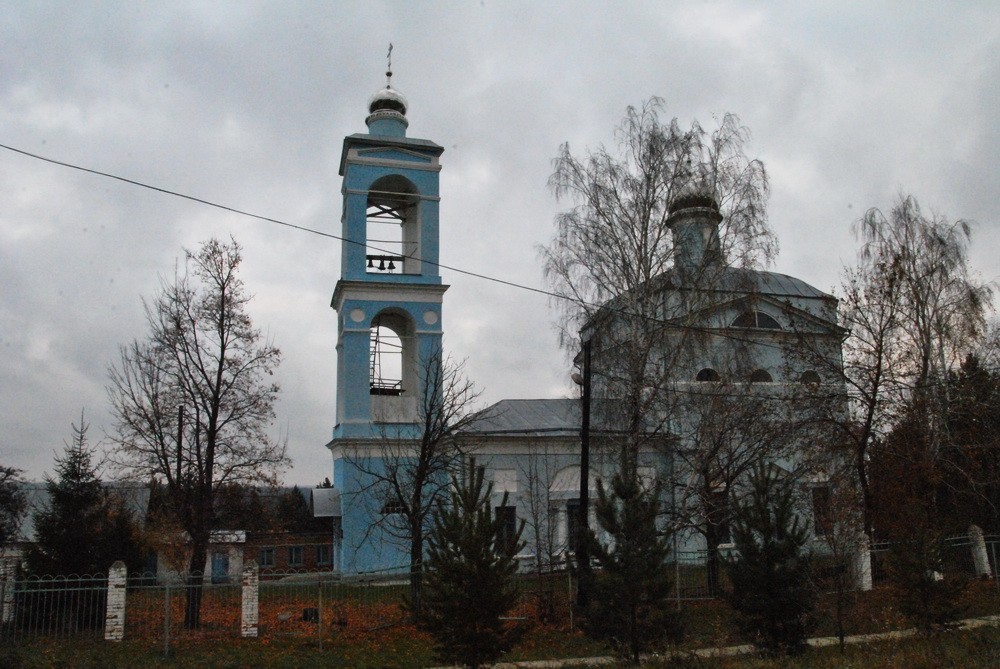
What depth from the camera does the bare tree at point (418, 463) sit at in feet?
64.8

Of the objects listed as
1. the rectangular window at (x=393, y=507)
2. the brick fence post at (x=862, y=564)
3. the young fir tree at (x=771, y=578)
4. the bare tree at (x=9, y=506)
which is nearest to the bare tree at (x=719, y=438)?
the brick fence post at (x=862, y=564)

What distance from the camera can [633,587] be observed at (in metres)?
11.9

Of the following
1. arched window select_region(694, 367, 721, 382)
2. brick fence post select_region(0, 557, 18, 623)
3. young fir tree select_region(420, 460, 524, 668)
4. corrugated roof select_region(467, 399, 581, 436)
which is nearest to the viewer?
young fir tree select_region(420, 460, 524, 668)

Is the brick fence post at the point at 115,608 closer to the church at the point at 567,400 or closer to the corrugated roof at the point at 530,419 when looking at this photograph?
the church at the point at 567,400

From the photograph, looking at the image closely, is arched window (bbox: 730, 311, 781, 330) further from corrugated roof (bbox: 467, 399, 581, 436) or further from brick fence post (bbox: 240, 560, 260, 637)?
brick fence post (bbox: 240, 560, 260, 637)

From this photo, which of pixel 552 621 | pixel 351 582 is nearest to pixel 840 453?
pixel 552 621

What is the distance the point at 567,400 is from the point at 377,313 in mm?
6332

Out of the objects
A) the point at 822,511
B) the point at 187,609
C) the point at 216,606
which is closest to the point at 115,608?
the point at 187,609

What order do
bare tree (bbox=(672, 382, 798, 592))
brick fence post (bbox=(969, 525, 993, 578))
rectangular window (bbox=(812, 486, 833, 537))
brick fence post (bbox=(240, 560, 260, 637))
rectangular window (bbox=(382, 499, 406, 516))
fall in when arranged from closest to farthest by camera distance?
brick fence post (bbox=(240, 560, 260, 637)) → rectangular window (bbox=(812, 486, 833, 537)) → bare tree (bbox=(672, 382, 798, 592)) → rectangular window (bbox=(382, 499, 406, 516)) → brick fence post (bbox=(969, 525, 993, 578))

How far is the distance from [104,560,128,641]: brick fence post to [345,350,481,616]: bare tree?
5451 millimetres

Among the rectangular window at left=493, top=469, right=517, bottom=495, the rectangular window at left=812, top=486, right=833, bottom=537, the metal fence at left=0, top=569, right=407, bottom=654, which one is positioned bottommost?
the metal fence at left=0, top=569, right=407, bottom=654

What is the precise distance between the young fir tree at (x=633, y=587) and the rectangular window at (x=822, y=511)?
499 cm

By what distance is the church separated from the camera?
20141mm

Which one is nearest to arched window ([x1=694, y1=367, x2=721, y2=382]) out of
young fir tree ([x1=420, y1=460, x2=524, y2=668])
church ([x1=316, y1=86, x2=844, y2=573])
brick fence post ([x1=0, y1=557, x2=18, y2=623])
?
church ([x1=316, y1=86, x2=844, y2=573])
